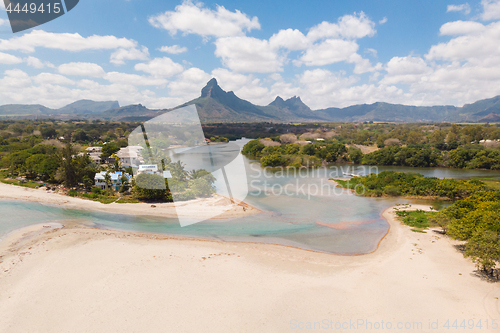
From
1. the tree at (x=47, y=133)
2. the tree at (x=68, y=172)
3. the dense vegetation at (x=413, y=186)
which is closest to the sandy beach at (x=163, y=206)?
the tree at (x=68, y=172)

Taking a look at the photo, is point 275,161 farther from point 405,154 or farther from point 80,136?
Answer: point 80,136

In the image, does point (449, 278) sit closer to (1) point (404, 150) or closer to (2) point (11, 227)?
(2) point (11, 227)

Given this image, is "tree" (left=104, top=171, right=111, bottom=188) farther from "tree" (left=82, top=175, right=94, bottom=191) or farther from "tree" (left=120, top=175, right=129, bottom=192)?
"tree" (left=82, top=175, right=94, bottom=191)

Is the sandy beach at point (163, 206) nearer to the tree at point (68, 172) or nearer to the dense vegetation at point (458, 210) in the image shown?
the tree at point (68, 172)

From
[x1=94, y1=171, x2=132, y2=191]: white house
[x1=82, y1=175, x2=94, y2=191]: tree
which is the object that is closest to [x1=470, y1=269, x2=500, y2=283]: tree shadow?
[x1=94, y1=171, x2=132, y2=191]: white house

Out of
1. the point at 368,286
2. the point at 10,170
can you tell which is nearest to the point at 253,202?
the point at 368,286

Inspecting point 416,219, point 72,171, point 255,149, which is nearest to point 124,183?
point 72,171
